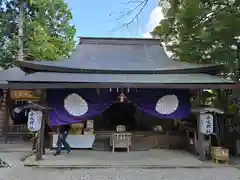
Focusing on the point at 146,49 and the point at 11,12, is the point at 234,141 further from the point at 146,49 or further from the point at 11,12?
the point at 11,12

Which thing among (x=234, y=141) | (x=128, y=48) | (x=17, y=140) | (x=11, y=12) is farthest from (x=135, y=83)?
(x=11, y=12)

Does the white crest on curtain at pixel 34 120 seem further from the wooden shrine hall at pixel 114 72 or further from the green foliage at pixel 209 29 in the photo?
the green foliage at pixel 209 29

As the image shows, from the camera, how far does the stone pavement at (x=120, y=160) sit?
6.30 metres

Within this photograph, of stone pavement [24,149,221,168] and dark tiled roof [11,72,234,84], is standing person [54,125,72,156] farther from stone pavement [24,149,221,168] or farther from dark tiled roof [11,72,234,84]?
dark tiled roof [11,72,234,84]

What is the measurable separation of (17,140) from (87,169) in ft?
19.1

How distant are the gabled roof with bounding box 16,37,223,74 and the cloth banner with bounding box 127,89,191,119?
135 cm

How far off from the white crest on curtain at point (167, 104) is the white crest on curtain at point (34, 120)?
11.8 feet

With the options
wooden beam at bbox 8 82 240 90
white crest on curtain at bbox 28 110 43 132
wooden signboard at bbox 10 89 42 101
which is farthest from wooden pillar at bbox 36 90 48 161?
wooden signboard at bbox 10 89 42 101

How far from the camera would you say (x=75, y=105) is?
285 inches

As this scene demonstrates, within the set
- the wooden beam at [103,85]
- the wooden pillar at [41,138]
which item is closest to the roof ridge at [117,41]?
the wooden pillar at [41,138]

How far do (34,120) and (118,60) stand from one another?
177 inches

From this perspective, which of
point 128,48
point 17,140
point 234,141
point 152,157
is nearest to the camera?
point 152,157

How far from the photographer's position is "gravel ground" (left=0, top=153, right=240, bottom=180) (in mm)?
5379

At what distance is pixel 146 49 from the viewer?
435 inches
